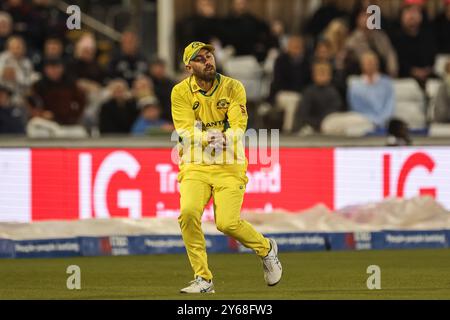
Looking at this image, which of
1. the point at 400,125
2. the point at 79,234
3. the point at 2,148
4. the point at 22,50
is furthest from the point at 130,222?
the point at 22,50

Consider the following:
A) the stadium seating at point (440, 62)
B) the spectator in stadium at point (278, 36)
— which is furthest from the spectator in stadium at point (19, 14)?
the stadium seating at point (440, 62)

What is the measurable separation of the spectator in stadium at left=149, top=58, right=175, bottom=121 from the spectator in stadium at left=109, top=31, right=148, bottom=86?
20.6 inches

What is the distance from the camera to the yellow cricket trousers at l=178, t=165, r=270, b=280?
1116cm

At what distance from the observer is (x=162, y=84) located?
20156 mm

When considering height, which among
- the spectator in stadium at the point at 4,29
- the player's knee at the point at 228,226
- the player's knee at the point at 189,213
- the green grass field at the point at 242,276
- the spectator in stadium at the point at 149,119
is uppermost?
the spectator in stadium at the point at 4,29

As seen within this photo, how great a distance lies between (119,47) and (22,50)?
2.90m

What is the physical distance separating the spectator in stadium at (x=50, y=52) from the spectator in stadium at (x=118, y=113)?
1.02 m

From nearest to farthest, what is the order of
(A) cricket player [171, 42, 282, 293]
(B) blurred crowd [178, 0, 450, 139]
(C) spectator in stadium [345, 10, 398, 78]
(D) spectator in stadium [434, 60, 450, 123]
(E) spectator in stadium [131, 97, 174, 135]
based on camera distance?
1. (A) cricket player [171, 42, 282, 293]
2. (E) spectator in stadium [131, 97, 174, 135]
3. (B) blurred crowd [178, 0, 450, 139]
4. (D) spectator in stadium [434, 60, 450, 123]
5. (C) spectator in stadium [345, 10, 398, 78]

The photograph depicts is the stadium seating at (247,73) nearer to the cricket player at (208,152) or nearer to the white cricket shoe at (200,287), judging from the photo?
the cricket player at (208,152)

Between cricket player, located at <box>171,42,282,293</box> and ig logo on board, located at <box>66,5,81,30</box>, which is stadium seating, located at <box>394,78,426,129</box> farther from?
cricket player, located at <box>171,42,282,293</box>

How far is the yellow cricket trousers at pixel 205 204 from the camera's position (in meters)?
11.2

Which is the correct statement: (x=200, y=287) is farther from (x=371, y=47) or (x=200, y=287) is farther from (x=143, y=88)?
(x=371, y=47)

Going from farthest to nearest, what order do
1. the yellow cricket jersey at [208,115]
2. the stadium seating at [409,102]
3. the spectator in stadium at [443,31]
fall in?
1. the spectator in stadium at [443,31]
2. the stadium seating at [409,102]
3. the yellow cricket jersey at [208,115]

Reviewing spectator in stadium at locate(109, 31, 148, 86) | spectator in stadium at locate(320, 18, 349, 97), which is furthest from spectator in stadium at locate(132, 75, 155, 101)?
spectator in stadium at locate(320, 18, 349, 97)
